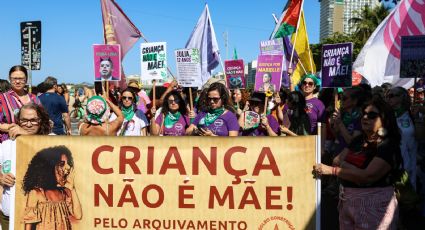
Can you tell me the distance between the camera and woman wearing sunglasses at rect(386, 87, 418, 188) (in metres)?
5.60

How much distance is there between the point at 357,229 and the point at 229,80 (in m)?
8.35

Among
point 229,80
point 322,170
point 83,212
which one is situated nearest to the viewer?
point 322,170

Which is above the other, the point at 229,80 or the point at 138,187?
the point at 229,80

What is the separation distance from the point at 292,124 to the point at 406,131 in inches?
56.4

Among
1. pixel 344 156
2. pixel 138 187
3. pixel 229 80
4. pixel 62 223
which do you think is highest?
pixel 229 80

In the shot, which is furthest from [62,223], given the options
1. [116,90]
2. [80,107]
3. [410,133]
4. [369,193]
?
[80,107]

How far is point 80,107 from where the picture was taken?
16984mm

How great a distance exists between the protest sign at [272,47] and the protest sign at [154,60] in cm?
198

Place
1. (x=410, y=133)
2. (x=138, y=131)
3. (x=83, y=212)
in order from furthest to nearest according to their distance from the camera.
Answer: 1. (x=138, y=131)
2. (x=410, y=133)
3. (x=83, y=212)

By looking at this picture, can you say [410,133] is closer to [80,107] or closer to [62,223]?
[62,223]

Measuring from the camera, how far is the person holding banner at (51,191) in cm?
381

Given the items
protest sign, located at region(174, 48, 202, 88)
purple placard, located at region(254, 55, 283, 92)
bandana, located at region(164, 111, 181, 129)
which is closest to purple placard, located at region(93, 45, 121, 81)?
protest sign, located at region(174, 48, 202, 88)

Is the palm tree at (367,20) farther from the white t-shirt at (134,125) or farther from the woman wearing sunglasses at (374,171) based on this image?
the woman wearing sunglasses at (374,171)

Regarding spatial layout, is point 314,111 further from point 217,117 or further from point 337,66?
point 217,117
